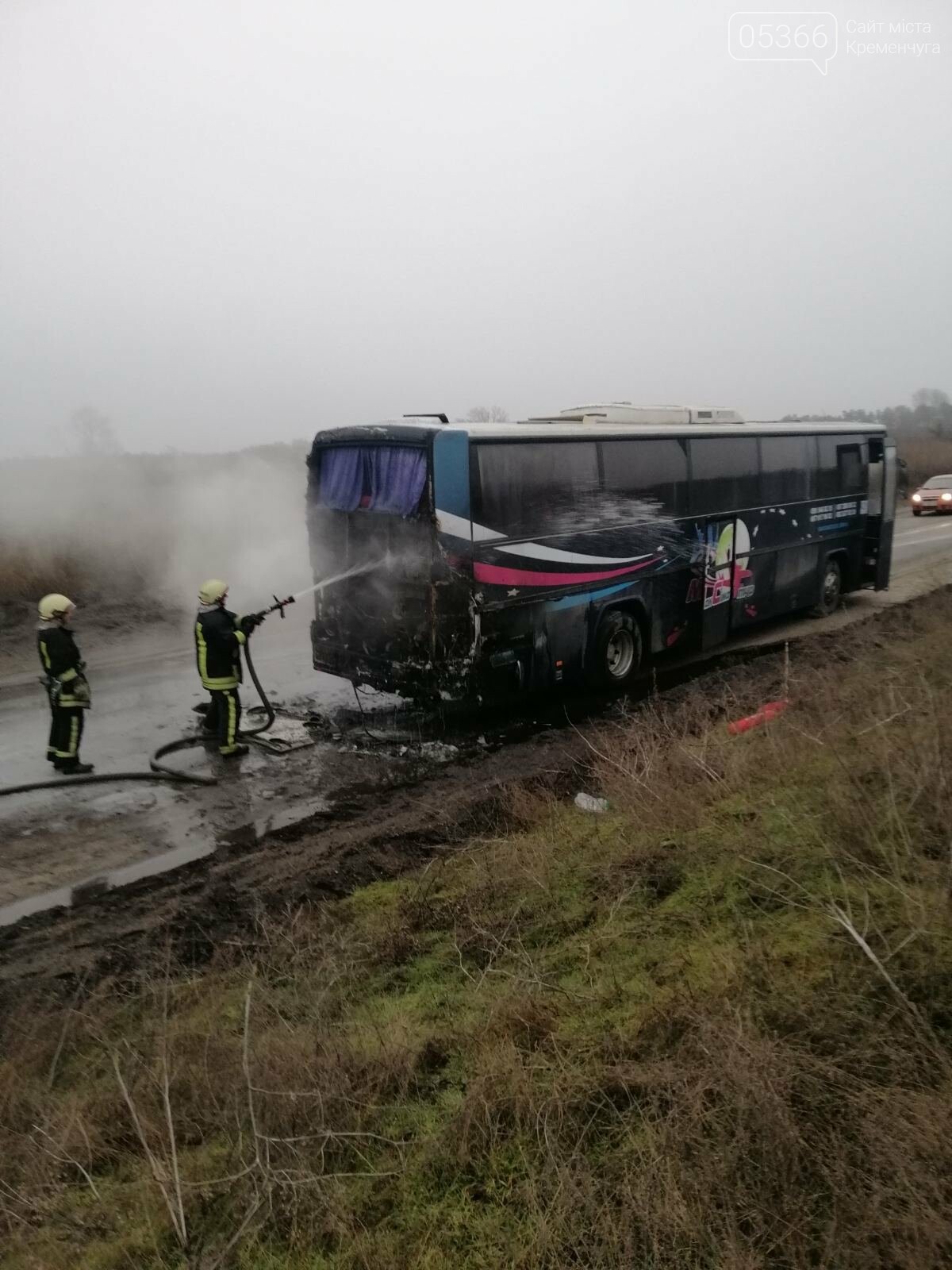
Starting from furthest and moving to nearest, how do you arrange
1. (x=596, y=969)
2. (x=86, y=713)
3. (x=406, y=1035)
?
(x=86, y=713)
(x=596, y=969)
(x=406, y=1035)

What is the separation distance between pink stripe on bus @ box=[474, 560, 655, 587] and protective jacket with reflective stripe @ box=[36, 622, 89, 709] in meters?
3.79

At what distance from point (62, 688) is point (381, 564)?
10.4 feet

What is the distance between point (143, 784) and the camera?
7.73 m

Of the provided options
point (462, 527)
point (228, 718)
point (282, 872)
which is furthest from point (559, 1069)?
point (228, 718)

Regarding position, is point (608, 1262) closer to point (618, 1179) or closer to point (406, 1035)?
point (618, 1179)

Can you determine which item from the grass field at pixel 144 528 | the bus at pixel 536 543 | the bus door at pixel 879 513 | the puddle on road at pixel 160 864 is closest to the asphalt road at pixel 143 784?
the puddle on road at pixel 160 864

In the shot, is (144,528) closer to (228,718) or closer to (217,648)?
(217,648)

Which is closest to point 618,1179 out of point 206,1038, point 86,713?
point 206,1038

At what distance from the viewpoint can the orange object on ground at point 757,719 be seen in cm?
698

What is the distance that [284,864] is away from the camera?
5.86 meters

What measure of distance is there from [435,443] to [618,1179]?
251 inches

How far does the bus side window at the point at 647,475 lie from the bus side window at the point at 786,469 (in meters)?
2.06

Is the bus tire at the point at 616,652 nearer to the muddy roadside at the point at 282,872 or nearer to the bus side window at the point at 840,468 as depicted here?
the muddy roadside at the point at 282,872

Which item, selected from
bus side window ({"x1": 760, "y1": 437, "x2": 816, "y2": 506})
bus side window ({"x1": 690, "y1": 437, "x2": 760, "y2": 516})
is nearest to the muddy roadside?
bus side window ({"x1": 690, "y1": 437, "x2": 760, "y2": 516})
